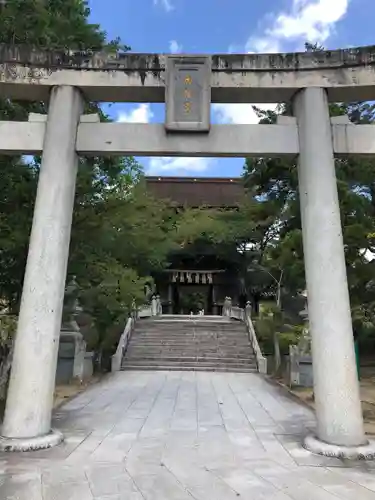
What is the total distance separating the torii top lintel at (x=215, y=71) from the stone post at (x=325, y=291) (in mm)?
291

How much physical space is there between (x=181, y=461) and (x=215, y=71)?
185 inches

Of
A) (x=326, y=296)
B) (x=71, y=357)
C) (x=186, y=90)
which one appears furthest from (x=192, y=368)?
(x=186, y=90)

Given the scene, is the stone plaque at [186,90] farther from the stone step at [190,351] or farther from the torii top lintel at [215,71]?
the stone step at [190,351]

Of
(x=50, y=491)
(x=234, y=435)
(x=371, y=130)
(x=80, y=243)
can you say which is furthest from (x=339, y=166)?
(x=50, y=491)

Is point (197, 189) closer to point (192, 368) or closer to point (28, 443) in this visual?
point (192, 368)

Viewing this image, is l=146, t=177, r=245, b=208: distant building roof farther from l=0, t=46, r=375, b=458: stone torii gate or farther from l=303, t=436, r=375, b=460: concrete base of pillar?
l=303, t=436, r=375, b=460: concrete base of pillar

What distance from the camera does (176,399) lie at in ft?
28.2

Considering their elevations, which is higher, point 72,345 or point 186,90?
point 186,90

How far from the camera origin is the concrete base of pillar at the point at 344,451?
4.38 m

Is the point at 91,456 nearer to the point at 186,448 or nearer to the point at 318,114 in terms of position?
the point at 186,448

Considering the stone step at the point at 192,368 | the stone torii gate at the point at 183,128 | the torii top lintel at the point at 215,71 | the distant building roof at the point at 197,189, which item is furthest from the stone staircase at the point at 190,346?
the distant building roof at the point at 197,189

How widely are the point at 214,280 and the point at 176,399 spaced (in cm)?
2097

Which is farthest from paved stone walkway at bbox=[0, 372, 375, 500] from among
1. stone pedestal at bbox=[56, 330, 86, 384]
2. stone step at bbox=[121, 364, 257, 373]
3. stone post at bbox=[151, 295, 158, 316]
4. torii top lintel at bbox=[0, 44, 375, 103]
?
stone post at bbox=[151, 295, 158, 316]

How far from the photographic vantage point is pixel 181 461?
170 inches
